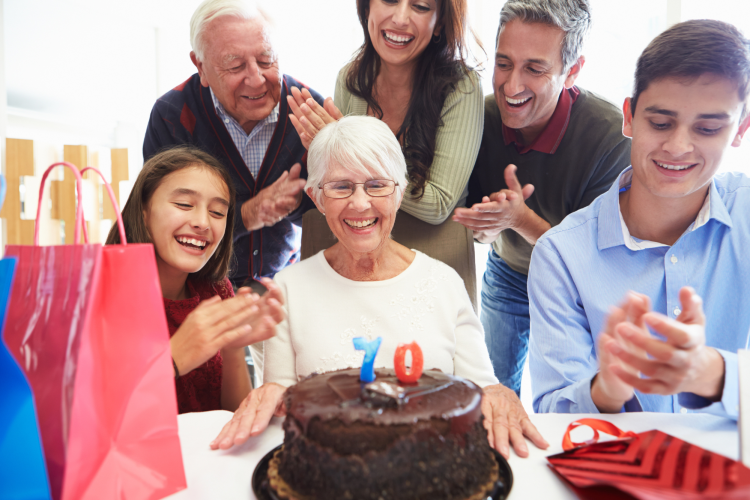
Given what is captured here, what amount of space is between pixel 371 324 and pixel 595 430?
27.1 inches

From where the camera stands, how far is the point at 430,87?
1914 millimetres

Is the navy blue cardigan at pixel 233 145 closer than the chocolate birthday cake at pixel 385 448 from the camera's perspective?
No

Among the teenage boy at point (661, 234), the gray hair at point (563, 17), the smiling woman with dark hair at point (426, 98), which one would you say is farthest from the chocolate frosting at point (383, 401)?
the gray hair at point (563, 17)

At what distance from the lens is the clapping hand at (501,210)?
1683 millimetres

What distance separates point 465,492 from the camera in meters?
0.81

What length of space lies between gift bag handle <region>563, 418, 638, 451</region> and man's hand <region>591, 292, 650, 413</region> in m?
0.09

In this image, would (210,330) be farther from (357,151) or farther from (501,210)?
(501,210)

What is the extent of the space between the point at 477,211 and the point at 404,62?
70cm

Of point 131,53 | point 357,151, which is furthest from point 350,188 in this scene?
point 131,53

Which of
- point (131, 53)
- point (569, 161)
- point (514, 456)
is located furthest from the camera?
point (131, 53)

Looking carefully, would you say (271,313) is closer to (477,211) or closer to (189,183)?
(189,183)

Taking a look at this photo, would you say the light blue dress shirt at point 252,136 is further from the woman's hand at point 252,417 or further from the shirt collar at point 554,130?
the woman's hand at point 252,417

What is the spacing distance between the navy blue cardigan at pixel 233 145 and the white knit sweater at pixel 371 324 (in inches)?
26.2

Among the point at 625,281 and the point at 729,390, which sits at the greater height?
the point at 625,281
